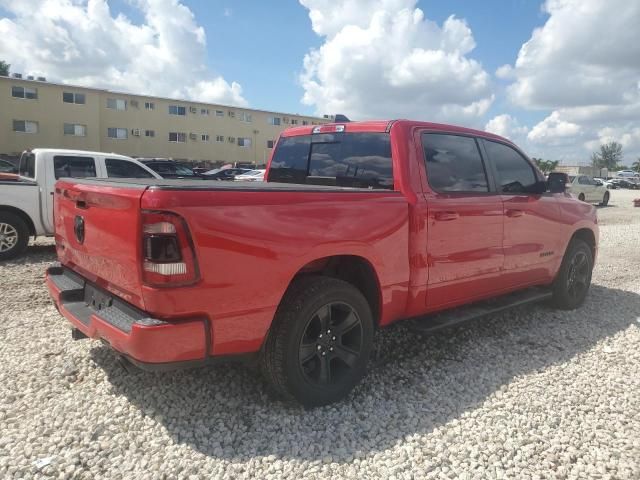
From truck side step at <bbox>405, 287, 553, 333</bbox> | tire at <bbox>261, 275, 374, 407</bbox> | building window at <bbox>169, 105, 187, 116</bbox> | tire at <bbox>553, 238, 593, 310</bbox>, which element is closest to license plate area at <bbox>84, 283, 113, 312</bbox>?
tire at <bbox>261, 275, 374, 407</bbox>

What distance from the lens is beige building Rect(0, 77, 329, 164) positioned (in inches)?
1379

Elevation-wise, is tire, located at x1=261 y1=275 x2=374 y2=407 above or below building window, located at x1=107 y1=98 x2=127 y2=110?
below

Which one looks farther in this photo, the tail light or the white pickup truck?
the white pickup truck

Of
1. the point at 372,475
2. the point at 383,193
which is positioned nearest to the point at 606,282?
the point at 383,193

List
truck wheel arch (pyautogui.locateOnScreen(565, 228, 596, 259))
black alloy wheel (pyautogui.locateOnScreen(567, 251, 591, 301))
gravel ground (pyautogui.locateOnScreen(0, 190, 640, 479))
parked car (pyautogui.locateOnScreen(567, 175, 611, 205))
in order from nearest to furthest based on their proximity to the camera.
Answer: gravel ground (pyautogui.locateOnScreen(0, 190, 640, 479)), black alloy wheel (pyautogui.locateOnScreen(567, 251, 591, 301)), truck wheel arch (pyautogui.locateOnScreen(565, 228, 596, 259)), parked car (pyautogui.locateOnScreen(567, 175, 611, 205))

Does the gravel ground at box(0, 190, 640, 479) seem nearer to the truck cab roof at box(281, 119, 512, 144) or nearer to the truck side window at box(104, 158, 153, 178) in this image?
the truck cab roof at box(281, 119, 512, 144)

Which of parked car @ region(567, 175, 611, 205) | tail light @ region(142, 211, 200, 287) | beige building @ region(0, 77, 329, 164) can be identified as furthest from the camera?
beige building @ region(0, 77, 329, 164)

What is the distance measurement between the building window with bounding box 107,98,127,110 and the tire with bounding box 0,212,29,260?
116 ft

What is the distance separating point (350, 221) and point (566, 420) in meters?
1.89

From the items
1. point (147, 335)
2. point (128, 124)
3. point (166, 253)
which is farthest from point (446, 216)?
point (128, 124)

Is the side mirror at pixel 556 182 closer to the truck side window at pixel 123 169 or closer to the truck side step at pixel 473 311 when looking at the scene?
the truck side step at pixel 473 311

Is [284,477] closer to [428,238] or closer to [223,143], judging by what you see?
[428,238]

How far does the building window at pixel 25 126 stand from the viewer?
1372 inches

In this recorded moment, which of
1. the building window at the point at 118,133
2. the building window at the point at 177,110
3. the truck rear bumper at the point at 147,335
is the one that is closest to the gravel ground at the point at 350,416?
the truck rear bumper at the point at 147,335
